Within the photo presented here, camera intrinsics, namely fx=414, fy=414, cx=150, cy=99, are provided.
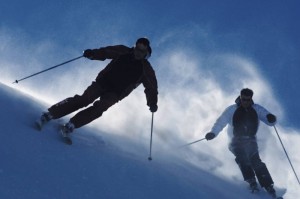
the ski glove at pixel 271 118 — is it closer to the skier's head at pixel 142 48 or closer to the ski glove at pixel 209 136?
the ski glove at pixel 209 136

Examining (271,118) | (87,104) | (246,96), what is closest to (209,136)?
(246,96)

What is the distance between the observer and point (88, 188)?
12.9 ft

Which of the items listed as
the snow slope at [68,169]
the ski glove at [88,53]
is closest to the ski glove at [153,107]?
the snow slope at [68,169]

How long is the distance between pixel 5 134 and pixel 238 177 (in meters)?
7.61

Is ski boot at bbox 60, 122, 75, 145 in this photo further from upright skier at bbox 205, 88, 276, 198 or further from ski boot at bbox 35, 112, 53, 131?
upright skier at bbox 205, 88, 276, 198

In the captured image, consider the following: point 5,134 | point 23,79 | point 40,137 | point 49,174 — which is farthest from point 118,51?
point 49,174

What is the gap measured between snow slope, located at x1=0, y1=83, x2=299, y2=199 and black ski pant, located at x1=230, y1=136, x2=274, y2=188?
1.61 metres

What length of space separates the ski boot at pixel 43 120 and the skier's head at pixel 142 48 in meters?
2.04

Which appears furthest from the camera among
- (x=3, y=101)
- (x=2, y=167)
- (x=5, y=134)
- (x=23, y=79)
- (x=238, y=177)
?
(x=238, y=177)

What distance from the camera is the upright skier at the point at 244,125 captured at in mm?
8719

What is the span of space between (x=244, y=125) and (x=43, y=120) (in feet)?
15.8

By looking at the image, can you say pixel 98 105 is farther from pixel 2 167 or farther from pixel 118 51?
pixel 2 167

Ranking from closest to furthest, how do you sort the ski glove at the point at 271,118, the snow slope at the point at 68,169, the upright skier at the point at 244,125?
1. the snow slope at the point at 68,169
2. the upright skier at the point at 244,125
3. the ski glove at the point at 271,118

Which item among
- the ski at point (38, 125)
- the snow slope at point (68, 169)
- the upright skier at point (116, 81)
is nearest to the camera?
the snow slope at point (68, 169)
